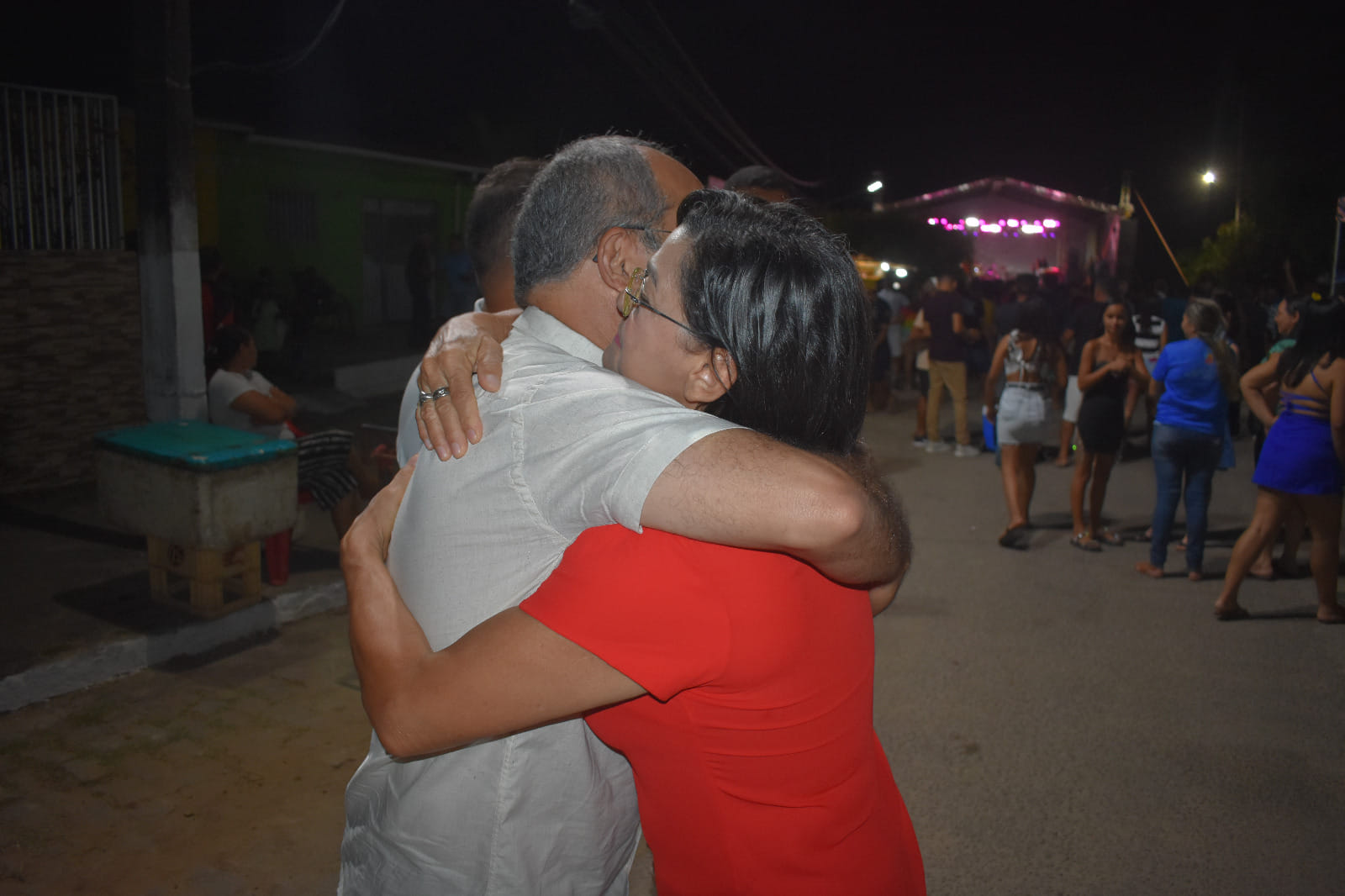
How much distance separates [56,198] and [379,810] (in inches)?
332

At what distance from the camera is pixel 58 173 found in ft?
26.5

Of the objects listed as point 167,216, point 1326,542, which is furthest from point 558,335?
point 167,216

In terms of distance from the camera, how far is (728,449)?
4.07 ft

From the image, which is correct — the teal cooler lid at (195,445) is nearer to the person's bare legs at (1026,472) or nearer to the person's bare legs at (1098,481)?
the person's bare legs at (1026,472)

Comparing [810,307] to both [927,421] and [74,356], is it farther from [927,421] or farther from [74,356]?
[927,421]

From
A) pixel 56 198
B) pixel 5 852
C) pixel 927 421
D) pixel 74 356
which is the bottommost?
pixel 5 852

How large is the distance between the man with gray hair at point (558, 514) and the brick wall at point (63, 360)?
7726 millimetres

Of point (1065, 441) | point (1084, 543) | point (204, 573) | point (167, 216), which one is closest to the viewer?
point (204, 573)

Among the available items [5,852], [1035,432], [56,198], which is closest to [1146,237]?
[1035,432]

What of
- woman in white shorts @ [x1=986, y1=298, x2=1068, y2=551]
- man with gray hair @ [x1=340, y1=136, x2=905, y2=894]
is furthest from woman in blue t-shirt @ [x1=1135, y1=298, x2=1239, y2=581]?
man with gray hair @ [x1=340, y1=136, x2=905, y2=894]

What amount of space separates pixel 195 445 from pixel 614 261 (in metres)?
4.49

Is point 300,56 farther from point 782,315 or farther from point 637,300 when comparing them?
point 782,315

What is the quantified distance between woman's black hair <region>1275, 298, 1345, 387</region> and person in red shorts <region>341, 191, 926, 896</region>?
5743 mm

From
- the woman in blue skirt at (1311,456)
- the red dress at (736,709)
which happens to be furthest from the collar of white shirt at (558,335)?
the woman in blue skirt at (1311,456)
